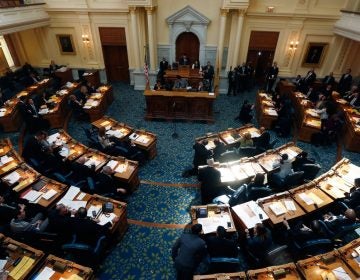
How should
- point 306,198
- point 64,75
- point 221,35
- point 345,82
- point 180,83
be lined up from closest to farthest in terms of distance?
point 306,198, point 345,82, point 180,83, point 221,35, point 64,75

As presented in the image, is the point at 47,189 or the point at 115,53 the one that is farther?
the point at 115,53

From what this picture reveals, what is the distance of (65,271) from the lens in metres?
4.78

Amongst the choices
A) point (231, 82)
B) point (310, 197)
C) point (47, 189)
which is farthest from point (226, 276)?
point (231, 82)

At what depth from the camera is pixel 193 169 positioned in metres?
8.49

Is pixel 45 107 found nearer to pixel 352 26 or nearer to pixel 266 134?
pixel 266 134

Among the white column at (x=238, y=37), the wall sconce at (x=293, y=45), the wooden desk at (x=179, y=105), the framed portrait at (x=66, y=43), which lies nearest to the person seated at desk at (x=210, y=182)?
the wooden desk at (x=179, y=105)

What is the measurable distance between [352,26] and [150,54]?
10407 millimetres

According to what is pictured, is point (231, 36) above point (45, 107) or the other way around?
above

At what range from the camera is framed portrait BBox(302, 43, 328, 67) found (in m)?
14.2

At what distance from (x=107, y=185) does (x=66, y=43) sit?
12269 millimetres

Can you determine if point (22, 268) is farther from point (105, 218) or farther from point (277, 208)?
point (277, 208)

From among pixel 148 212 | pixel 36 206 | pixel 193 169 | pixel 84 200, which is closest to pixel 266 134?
pixel 193 169

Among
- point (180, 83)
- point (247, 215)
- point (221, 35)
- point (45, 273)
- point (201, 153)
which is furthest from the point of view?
point (221, 35)

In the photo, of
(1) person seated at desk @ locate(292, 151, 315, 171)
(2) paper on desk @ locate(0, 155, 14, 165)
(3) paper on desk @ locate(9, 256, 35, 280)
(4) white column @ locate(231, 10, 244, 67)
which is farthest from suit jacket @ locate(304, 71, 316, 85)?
(3) paper on desk @ locate(9, 256, 35, 280)
